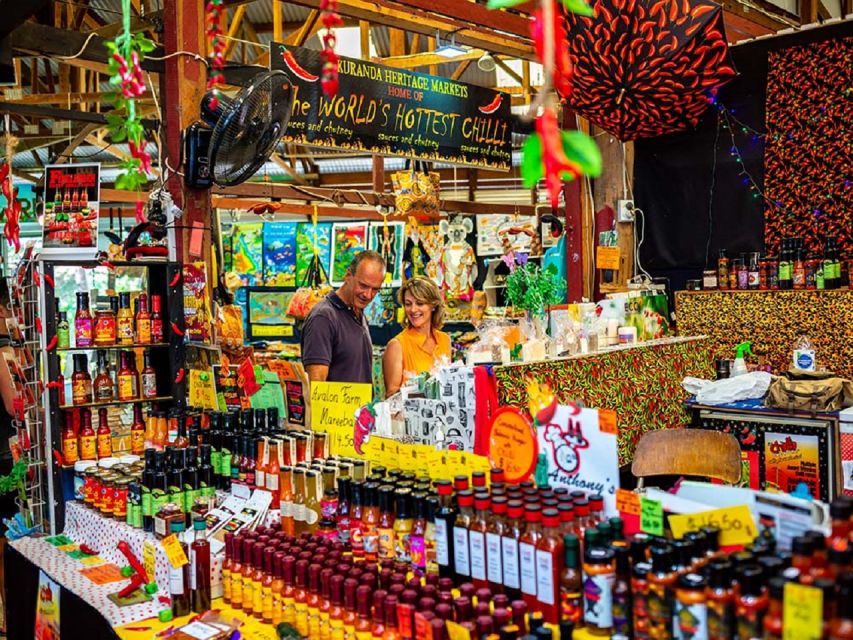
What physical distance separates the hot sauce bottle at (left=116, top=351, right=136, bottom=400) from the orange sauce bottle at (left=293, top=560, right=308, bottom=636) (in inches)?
99.8

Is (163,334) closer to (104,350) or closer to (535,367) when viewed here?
(104,350)

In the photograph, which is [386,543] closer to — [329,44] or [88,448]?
[329,44]

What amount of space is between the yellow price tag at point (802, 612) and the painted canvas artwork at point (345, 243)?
8.76m

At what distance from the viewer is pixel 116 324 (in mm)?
4328

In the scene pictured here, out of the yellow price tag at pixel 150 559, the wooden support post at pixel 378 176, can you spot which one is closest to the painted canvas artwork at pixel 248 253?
the wooden support post at pixel 378 176

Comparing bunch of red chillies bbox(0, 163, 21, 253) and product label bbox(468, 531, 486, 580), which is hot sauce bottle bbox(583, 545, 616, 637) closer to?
product label bbox(468, 531, 486, 580)

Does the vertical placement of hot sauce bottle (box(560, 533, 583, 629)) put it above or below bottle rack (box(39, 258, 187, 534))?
below

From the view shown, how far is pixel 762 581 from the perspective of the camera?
1.47 metres

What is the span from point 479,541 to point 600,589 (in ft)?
1.29

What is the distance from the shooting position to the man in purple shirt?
4.70 meters

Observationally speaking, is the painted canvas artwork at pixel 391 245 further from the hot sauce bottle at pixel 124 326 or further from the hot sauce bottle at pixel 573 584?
the hot sauce bottle at pixel 573 584

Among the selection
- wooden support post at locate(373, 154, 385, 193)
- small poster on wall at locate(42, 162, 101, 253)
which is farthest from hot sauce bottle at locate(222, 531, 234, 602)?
wooden support post at locate(373, 154, 385, 193)

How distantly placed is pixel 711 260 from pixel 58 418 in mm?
4818

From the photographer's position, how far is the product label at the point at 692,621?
149 centimetres
